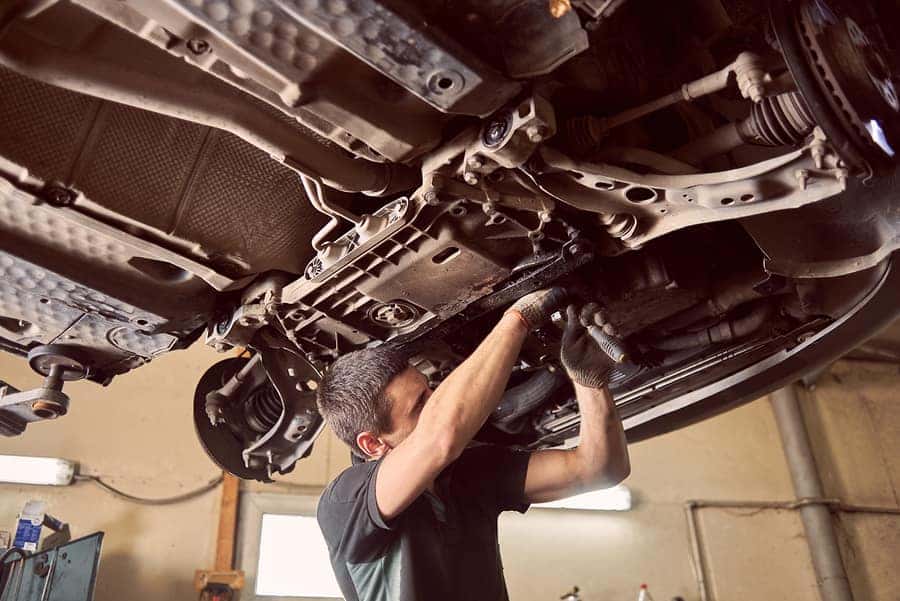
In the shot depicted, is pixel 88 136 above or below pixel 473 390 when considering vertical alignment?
above

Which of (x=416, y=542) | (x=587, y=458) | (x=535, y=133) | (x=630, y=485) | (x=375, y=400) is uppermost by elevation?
(x=630, y=485)

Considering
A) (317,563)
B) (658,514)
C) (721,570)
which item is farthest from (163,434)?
(721,570)

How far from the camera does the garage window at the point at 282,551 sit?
4.47 m

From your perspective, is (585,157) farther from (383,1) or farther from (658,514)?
(658,514)

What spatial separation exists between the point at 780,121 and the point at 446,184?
2.02 feet

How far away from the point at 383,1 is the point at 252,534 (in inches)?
162

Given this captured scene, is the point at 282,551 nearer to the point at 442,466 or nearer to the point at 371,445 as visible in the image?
the point at 371,445

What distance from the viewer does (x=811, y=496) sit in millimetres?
5672

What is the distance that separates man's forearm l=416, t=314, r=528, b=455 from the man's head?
0.20m

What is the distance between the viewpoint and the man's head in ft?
5.85

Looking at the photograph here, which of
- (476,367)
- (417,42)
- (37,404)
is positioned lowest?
(476,367)

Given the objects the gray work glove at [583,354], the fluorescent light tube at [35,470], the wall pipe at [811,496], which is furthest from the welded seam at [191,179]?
the wall pipe at [811,496]

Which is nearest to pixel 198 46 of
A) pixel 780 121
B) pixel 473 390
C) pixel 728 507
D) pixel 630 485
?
pixel 473 390

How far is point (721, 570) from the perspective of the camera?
5371 millimetres
